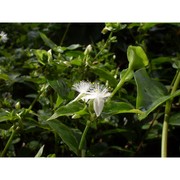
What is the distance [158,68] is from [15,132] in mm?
658

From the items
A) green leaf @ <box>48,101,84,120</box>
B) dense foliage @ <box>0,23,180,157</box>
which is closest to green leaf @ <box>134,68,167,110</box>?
dense foliage @ <box>0,23,180,157</box>

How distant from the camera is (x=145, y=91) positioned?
0.78 metres

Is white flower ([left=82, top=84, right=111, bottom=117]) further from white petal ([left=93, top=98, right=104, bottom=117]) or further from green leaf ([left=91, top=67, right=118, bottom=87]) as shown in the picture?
green leaf ([left=91, top=67, right=118, bottom=87])

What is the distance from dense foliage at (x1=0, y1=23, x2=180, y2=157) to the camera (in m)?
0.74

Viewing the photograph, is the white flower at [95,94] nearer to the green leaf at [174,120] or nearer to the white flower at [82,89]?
the white flower at [82,89]

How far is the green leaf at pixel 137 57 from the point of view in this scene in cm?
72

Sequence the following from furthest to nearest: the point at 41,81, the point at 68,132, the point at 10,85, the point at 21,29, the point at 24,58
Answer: the point at 21,29 < the point at 24,58 < the point at 10,85 < the point at 41,81 < the point at 68,132

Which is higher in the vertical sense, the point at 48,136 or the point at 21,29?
the point at 21,29

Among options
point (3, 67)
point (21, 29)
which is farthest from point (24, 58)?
point (21, 29)

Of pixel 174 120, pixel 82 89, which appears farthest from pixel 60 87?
pixel 174 120

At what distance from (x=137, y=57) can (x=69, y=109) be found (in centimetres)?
15

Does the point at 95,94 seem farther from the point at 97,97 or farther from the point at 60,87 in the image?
the point at 60,87

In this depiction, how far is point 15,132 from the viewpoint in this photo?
793 millimetres

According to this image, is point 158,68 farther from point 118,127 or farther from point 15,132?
point 15,132
